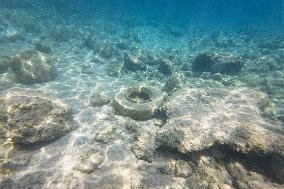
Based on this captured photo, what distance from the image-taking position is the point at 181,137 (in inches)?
267

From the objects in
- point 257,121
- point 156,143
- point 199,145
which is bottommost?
point 156,143

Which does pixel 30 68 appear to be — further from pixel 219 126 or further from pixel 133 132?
pixel 219 126

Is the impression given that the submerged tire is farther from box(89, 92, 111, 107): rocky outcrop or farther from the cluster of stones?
the cluster of stones

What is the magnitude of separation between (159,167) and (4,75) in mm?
9743

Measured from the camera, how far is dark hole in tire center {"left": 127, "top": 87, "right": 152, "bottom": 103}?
10.3 metres

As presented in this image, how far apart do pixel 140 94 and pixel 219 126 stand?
443 cm

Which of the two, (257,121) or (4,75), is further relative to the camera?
(4,75)

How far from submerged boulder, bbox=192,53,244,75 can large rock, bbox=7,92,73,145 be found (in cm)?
1029

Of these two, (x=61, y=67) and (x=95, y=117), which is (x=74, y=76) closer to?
(x=61, y=67)

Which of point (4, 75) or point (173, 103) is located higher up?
point (173, 103)

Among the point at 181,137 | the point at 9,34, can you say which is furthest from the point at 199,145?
the point at 9,34

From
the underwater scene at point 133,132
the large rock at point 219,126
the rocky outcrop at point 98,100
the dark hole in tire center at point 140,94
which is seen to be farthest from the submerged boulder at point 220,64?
the rocky outcrop at point 98,100

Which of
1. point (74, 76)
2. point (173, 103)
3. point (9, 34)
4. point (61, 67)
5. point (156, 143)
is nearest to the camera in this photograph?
point (156, 143)

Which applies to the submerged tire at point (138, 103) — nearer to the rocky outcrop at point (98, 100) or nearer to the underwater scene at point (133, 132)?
the underwater scene at point (133, 132)
